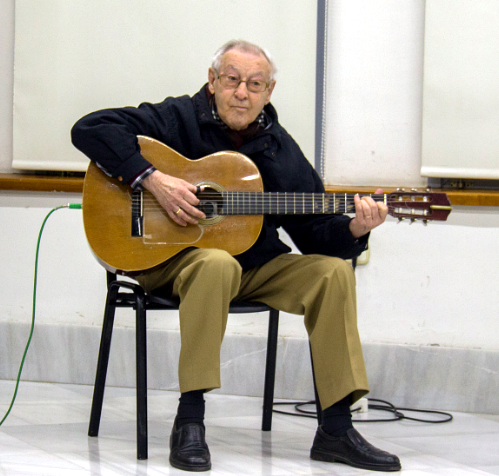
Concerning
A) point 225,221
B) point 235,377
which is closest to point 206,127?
point 225,221

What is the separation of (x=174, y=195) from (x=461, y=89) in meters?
1.33

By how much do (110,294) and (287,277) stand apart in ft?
1.78

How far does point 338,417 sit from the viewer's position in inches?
76.4

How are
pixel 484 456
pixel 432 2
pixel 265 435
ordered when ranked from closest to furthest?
1. pixel 484 456
2. pixel 265 435
3. pixel 432 2

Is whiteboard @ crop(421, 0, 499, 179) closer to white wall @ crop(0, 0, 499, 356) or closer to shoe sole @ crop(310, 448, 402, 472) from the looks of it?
white wall @ crop(0, 0, 499, 356)

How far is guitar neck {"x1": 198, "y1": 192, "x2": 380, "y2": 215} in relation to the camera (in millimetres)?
2053

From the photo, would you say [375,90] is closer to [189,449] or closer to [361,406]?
[361,406]

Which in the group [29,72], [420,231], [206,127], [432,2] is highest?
[432,2]

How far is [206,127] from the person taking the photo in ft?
7.25

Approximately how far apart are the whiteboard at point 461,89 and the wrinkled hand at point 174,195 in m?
1.13

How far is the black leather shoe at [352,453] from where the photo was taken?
6.15 ft

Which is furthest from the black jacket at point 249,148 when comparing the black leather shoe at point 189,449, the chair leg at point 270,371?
the black leather shoe at point 189,449

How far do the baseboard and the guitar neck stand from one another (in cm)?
89

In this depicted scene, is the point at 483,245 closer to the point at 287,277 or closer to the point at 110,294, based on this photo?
the point at 287,277
